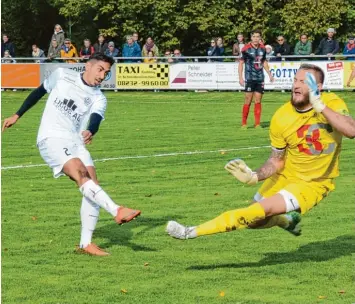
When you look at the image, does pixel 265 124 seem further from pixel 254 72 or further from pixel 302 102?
pixel 302 102

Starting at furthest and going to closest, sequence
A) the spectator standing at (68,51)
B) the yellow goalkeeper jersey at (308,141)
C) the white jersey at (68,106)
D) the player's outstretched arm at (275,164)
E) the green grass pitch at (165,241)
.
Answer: the spectator standing at (68,51) < the white jersey at (68,106) < the player's outstretched arm at (275,164) < the yellow goalkeeper jersey at (308,141) < the green grass pitch at (165,241)

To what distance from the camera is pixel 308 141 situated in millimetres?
9781

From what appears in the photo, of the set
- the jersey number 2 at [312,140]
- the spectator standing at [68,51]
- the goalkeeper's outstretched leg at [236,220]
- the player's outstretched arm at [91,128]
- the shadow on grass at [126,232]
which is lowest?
the spectator standing at [68,51]

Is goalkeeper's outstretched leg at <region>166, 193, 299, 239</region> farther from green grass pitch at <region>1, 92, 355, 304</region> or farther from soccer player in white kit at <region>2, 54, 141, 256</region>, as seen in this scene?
soccer player in white kit at <region>2, 54, 141, 256</region>

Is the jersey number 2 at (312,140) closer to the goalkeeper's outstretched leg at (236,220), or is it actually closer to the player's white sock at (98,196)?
the goalkeeper's outstretched leg at (236,220)

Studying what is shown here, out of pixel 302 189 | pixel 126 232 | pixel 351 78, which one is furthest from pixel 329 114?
pixel 351 78

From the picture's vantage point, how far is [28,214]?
13.3 metres

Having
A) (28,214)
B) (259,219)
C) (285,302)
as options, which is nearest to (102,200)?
(259,219)

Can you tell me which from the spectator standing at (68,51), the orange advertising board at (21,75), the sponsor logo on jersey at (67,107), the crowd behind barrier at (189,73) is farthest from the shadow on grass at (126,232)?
the spectator standing at (68,51)

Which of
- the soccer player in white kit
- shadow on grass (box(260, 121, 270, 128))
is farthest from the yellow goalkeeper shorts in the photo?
shadow on grass (box(260, 121, 270, 128))

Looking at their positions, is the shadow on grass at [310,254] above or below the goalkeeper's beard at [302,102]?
below

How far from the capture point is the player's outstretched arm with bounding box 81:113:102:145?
1090cm

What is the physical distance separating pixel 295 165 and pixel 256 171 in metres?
0.37

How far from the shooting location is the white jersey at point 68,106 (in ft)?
36.3
